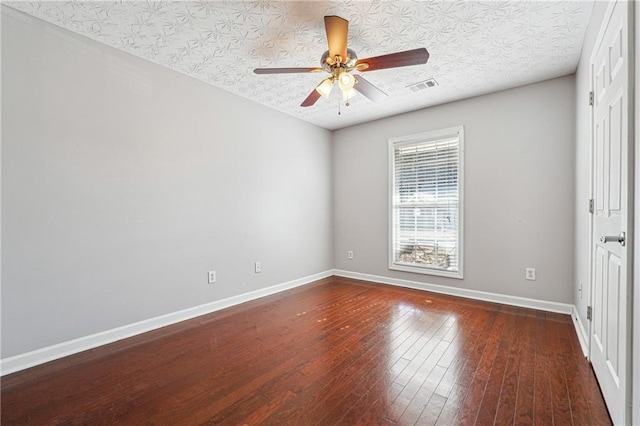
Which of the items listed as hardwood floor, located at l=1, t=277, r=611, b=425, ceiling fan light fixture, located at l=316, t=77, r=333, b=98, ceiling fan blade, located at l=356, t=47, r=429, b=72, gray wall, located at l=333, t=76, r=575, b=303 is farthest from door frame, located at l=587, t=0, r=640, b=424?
gray wall, located at l=333, t=76, r=575, b=303

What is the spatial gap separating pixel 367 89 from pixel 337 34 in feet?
2.00

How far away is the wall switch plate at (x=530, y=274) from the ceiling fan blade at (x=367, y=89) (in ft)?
8.34

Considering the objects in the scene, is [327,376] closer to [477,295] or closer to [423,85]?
[477,295]

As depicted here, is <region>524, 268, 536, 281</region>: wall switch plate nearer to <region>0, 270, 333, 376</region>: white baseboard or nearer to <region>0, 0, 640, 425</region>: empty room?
<region>0, 0, 640, 425</region>: empty room

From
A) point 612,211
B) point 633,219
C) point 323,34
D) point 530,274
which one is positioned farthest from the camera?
point 530,274

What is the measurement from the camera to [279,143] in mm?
4031

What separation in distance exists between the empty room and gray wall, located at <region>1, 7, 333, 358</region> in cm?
2

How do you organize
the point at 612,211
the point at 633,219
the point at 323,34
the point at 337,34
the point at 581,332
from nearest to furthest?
1. the point at 633,219
2. the point at 612,211
3. the point at 337,34
4. the point at 323,34
5. the point at 581,332

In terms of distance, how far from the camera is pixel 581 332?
2.38 m

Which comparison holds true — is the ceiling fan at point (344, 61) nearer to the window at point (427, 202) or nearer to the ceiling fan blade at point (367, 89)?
the ceiling fan blade at point (367, 89)

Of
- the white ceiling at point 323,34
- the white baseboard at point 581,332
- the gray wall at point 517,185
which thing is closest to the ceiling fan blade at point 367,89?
the white ceiling at point 323,34

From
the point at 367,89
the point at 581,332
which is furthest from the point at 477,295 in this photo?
the point at 367,89

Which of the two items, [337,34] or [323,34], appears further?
[323,34]

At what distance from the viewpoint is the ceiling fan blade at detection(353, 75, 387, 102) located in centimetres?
228
